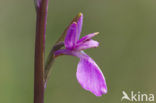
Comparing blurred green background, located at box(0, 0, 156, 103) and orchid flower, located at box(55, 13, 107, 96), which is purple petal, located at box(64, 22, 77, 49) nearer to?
orchid flower, located at box(55, 13, 107, 96)

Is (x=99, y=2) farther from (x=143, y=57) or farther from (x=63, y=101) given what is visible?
(x=63, y=101)

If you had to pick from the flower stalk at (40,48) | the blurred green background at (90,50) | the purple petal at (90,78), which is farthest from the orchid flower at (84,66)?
the blurred green background at (90,50)

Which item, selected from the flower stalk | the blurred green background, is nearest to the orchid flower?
the flower stalk

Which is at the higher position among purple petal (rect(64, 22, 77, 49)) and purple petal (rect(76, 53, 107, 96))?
purple petal (rect(64, 22, 77, 49))

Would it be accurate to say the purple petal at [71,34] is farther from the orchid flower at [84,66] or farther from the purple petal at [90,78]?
the purple petal at [90,78]

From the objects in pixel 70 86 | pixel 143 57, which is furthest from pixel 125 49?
pixel 70 86

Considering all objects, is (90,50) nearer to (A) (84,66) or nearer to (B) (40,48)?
(A) (84,66)

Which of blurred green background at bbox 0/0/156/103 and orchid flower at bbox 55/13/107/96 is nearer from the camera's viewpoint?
orchid flower at bbox 55/13/107/96
